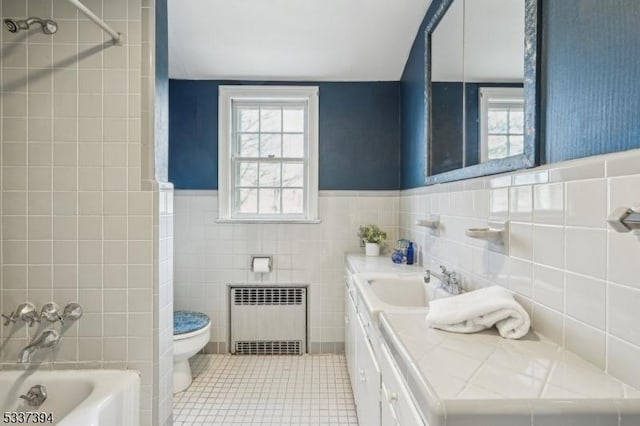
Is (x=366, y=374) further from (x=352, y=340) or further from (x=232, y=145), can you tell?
(x=232, y=145)

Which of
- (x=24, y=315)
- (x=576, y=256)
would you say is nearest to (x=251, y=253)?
(x=24, y=315)

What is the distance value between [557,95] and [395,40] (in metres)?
1.90

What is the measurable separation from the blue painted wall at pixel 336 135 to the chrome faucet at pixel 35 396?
74.2 inches

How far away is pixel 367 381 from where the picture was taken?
172 cm

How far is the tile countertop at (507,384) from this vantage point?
0.69m

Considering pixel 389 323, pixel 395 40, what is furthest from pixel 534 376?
pixel 395 40

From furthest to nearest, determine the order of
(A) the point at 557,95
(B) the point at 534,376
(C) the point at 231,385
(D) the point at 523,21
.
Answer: (C) the point at 231,385 → (D) the point at 523,21 → (A) the point at 557,95 → (B) the point at 534,376

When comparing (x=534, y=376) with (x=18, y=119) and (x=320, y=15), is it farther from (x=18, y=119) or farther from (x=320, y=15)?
(x=320, y=15)

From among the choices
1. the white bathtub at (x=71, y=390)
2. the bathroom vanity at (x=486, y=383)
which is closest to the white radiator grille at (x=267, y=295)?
the white bathtub at (x=71, y=390)

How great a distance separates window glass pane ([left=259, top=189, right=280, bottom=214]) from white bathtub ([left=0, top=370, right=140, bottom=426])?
1826 millimetres

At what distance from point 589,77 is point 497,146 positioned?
520 mm

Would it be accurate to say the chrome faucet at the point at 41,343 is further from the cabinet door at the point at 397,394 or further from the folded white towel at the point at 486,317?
the folded white towel at the point at 486,317

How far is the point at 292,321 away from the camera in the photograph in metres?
3.21

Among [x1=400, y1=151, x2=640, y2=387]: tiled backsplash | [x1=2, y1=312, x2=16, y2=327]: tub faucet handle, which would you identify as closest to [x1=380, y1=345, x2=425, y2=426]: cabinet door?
[x1=400, y1=151, x2=640, y2=387]: tiled backsplash
